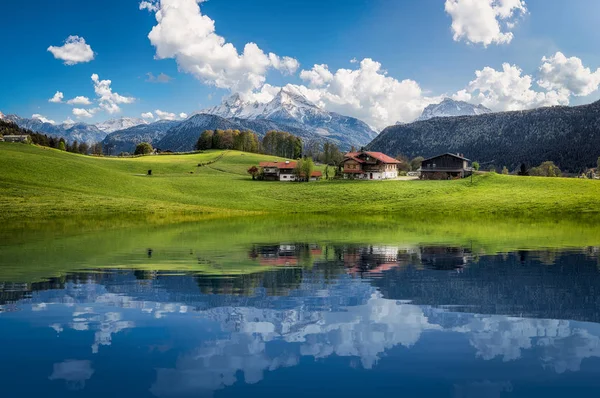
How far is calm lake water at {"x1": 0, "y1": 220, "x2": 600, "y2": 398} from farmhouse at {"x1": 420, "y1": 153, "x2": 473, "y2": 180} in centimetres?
12712

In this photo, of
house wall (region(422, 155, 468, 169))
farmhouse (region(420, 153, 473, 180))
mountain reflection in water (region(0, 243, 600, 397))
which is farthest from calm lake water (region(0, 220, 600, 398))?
house wall (region(422, 155, 468, 169))

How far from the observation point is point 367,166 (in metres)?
168

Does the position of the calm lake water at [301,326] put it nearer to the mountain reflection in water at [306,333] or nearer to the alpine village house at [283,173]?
the mountain reflection in water at [306,333]

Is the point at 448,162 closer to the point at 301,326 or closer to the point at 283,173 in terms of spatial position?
the point at 283,173

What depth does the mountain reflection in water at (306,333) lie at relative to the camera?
13141 millimetres

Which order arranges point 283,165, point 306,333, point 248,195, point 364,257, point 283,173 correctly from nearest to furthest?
point 306,333 → point 364,257 → point 248,195 → point 283,173 → point 283,165

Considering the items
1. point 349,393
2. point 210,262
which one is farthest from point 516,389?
point 210,262

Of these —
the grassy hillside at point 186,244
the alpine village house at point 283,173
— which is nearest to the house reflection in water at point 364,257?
the grassy hillside at point 186,244

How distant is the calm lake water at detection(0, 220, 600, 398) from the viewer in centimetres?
1318

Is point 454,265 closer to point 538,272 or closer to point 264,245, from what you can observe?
point 538,272

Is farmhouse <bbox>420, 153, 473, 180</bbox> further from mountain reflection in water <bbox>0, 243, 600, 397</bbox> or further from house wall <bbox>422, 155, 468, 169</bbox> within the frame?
mountain reflection in water <bbox>0, 243, 600, 397</bbox>

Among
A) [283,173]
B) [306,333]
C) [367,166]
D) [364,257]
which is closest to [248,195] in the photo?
[283,173]

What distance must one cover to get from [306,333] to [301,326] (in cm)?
82

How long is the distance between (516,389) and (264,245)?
110ft
